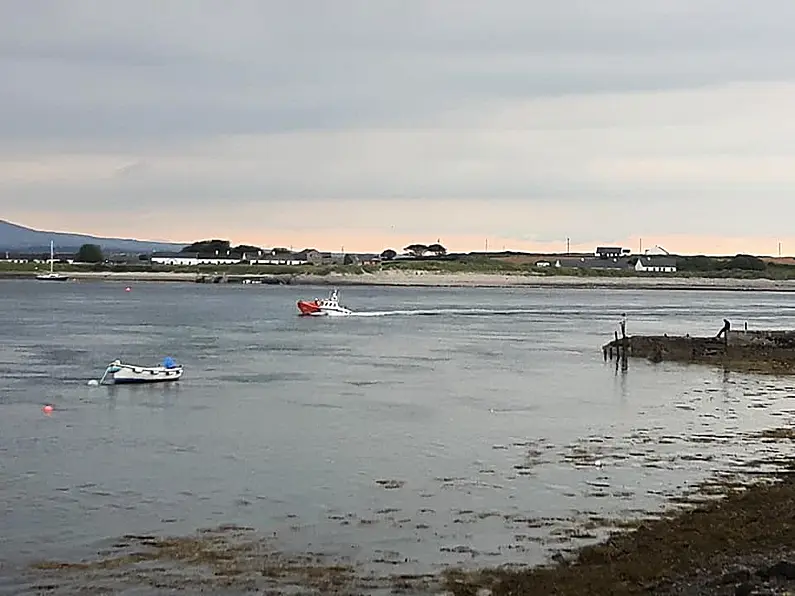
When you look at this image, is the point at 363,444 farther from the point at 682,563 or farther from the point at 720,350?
the point at 720,350

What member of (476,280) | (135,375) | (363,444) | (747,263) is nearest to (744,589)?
Result: (363,444)

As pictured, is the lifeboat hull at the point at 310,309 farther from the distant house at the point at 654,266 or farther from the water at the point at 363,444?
the distant house at the point at 654,266

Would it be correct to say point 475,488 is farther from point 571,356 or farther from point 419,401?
point 571,356

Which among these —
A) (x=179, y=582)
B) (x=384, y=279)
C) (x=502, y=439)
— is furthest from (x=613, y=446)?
(x=384, y=279)

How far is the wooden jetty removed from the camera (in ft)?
153

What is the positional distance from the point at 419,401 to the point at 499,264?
15722 centimetres

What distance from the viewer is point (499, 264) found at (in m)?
191

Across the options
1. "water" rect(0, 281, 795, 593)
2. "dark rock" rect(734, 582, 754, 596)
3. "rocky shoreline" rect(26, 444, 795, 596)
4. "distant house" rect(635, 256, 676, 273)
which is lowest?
"water" rect(0, 281, 795, 593)

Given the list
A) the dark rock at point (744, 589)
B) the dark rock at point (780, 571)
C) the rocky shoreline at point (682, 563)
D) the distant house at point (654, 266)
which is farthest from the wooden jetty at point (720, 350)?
the distant house at point (654, 266)

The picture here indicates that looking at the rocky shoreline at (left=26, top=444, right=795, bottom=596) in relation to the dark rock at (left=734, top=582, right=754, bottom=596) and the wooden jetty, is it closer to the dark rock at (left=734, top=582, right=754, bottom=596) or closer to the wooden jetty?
the dark rock at (left=734, top=582, right=754, bottom=596)

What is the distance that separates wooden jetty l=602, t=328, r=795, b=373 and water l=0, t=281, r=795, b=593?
5.02 feet

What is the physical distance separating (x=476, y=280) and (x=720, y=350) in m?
131

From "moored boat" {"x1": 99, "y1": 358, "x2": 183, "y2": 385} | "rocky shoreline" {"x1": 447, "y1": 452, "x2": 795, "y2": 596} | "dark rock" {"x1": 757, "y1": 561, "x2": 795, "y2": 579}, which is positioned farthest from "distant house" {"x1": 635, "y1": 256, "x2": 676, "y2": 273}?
"dark rock" {"x1": 757, "y1": 561, "x2": 795, "y2": 579}

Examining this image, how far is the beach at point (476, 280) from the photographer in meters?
173
